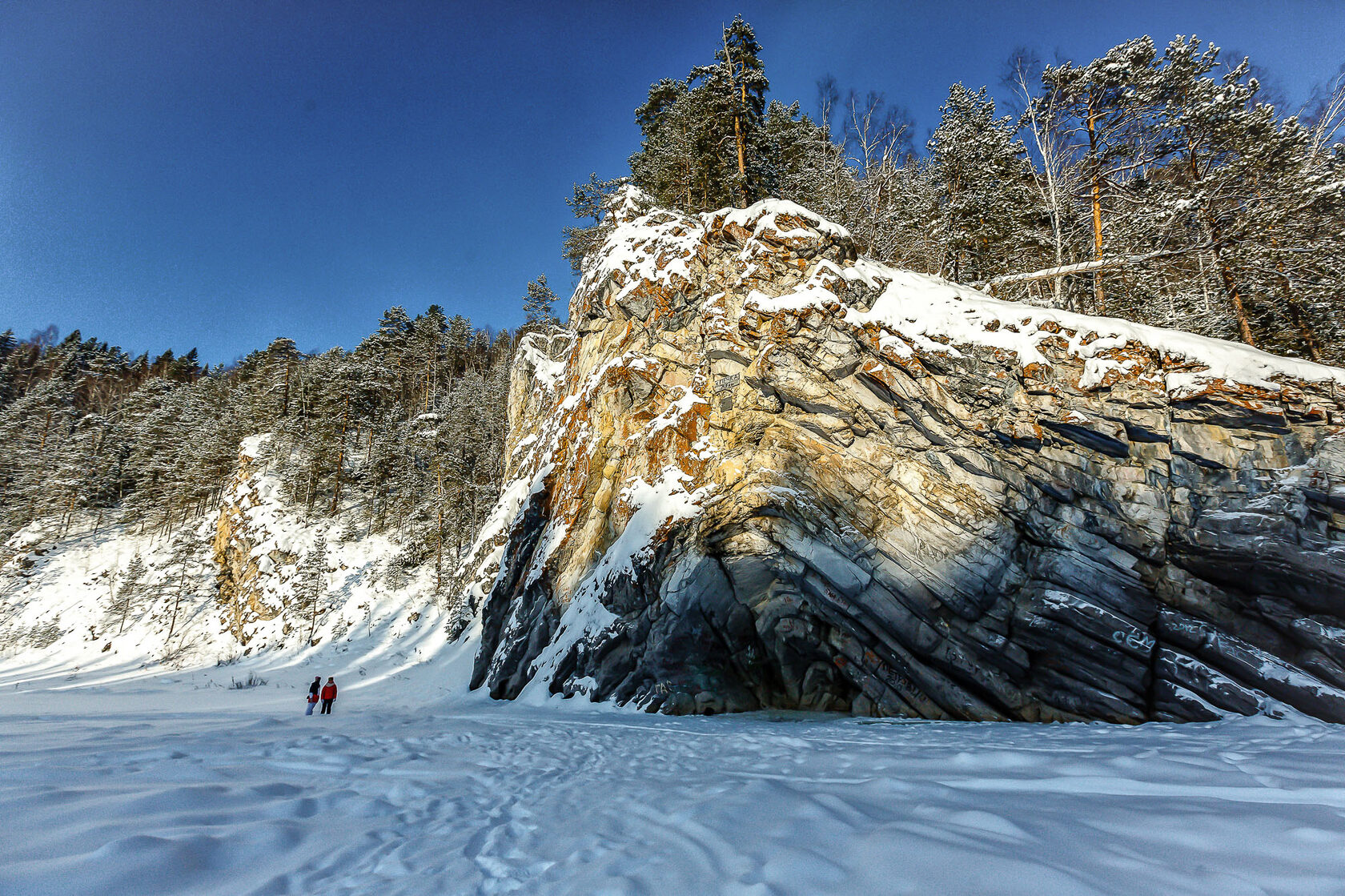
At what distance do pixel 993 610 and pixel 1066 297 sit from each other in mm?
12761

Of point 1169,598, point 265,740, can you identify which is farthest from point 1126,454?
point 265,740

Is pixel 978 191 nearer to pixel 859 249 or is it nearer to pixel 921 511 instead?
pixel 859 249

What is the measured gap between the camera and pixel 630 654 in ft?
45.9

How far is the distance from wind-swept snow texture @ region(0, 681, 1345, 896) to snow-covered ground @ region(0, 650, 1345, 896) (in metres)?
0.02

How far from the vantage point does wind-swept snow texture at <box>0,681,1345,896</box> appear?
2.24 m

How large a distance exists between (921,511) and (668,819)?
11203 millimetres

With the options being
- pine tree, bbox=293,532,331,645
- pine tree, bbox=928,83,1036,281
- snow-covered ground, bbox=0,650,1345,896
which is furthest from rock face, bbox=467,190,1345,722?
pine tree, bbox=293,532,331,645

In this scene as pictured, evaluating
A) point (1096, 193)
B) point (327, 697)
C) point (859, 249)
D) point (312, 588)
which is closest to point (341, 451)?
point (312, 588)

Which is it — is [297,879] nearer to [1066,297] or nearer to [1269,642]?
[1269,642]

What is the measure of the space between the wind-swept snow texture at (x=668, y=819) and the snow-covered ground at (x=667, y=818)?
2cm

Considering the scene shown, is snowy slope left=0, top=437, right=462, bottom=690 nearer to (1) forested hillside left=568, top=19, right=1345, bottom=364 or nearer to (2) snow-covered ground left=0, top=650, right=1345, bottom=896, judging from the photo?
(2) snow-covered ground left=0, top=650, right=1345, bottom=896

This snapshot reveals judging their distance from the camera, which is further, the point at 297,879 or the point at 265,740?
the point at 265,740

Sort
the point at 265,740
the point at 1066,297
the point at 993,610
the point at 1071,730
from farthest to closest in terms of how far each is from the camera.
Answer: the point at 1066,297 < the point at 993,610 < the point at 1071,730 < the point at 265,740

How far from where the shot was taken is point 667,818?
3.56 metres
